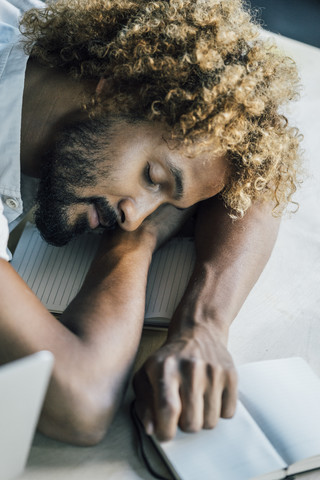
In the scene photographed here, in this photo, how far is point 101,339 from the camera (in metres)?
0.98

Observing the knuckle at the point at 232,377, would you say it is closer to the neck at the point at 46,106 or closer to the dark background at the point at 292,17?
the neck at the point at 46,106

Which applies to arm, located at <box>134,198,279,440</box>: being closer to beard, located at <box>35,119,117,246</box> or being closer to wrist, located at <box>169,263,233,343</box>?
wrist, located at <box>169,263,233,343</box>

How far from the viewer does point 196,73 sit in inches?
43.8

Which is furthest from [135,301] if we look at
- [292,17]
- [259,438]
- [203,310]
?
[292,17]

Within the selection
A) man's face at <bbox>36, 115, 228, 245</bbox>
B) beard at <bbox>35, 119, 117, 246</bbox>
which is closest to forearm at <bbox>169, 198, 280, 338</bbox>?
man's face at <bbox>36, 115, 228, 245</bbox>

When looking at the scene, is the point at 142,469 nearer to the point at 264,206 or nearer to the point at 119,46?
the point at 264,206

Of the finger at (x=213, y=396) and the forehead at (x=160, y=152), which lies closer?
the finger at (x=213, y=396)

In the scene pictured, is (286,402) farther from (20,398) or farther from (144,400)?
(20,398)

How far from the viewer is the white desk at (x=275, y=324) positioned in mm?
883

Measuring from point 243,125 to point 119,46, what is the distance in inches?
11.5

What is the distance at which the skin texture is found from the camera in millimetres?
889

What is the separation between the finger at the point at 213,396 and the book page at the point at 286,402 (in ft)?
0.23

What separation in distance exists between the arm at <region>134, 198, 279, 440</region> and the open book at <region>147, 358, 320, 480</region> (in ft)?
0.09

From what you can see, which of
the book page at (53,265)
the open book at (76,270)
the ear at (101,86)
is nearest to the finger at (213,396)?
the open book at (76,270)
